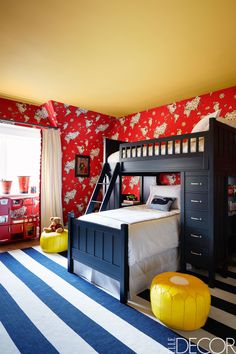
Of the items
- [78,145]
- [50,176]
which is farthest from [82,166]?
[50,176]

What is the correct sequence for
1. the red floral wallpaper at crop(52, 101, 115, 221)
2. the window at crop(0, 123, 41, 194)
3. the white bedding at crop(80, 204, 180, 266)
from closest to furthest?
the white bedding at crop(80, 204, 180, 266), the window at crop(0, 123, 41, 194), the red floral wallpaper at crop(52, 101, 115, 221)

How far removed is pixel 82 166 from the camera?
5.11 metres

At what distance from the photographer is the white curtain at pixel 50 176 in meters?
4.42

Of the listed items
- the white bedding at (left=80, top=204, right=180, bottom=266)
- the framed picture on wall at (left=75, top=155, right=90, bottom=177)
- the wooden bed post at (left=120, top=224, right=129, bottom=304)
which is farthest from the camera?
the framed picture on wall at (left=75, top=155, right=90, bottom=177)

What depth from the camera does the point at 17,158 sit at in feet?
14.7

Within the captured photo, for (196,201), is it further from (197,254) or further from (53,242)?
(53,242)

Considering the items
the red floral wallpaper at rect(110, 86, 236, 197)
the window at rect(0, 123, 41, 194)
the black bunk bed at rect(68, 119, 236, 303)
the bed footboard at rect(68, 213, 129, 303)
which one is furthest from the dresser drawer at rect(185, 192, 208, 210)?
the window at rect(0, 123, 41, 194)

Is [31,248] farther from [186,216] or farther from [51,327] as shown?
[186,216]

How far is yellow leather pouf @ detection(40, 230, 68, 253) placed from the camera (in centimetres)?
346

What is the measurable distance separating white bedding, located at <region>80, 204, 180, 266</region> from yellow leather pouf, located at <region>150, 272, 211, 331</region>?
0.48 metres

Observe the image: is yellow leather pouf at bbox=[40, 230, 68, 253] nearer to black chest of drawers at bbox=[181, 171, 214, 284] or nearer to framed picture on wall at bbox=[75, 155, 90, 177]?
framed picture on wall at bbox=[75, 155, 90, 177]

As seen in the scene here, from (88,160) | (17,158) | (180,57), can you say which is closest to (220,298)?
(180,57)

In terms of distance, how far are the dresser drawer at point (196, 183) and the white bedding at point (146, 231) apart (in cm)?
44

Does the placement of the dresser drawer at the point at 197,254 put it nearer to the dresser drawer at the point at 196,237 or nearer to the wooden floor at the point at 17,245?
the dresser drawer at the point at 196,237
